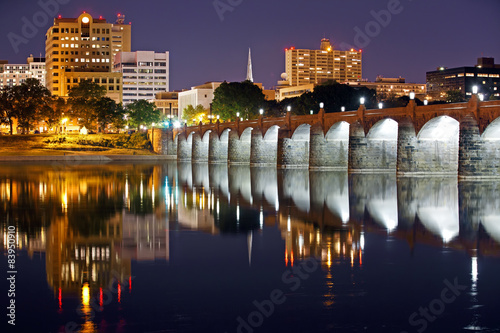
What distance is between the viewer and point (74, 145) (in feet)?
377

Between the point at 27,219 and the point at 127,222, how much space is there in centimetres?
396

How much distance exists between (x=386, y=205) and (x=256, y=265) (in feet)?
48.3

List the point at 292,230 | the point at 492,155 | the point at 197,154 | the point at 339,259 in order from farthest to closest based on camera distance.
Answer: the point at 197,154
the point at 492,155
the point at 292,230
the point at 339,259

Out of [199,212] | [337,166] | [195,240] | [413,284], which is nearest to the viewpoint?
[413,284]

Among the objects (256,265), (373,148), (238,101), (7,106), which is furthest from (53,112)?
(256,265)

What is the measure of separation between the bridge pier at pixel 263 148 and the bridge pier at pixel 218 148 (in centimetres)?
1449

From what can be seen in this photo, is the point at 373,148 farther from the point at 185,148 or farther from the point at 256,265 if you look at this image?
the point at 185,148

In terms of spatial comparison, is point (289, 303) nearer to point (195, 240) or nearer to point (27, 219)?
point (195, 240)

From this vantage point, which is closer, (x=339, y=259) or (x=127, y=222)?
(x=339, y=259)

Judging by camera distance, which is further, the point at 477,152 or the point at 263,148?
the point at 263,148

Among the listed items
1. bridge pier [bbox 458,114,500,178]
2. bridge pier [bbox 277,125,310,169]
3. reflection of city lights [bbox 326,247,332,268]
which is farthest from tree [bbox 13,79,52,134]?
reflection of city lights [bbox 326,247,332,268]

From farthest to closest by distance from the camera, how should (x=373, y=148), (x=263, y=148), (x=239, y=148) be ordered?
1. (x=239, y=148)
2. (x=263, y=148)
3. (x=373, y=148)

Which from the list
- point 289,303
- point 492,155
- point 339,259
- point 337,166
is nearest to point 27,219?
point 339,259

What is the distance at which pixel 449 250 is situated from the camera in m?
18.3
